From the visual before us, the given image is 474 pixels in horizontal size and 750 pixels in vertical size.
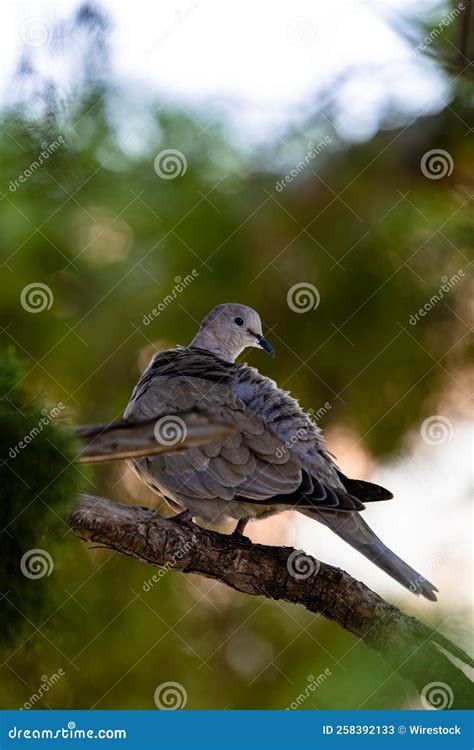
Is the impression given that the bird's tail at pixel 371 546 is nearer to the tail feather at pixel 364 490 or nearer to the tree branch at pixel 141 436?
the tail feather at pixel 364 490

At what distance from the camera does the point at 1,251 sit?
9.98 ft

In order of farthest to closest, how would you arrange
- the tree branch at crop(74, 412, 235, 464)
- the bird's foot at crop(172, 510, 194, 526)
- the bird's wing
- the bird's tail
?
the bird's foot at crop(172, 510, 194, 526) → the bird's wing → the bird's tail → the tree branch at crop(74, 412, 235, 464)

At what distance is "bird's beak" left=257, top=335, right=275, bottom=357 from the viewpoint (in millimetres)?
→ 3143

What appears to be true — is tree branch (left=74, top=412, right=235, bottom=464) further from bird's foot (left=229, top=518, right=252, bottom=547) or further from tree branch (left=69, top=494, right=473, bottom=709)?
bird's foot (left=229, top=518, right=252, bottom=547)

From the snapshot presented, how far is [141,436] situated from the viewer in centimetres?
145

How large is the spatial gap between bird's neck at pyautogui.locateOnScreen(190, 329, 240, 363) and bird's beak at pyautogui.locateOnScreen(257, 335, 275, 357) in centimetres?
14

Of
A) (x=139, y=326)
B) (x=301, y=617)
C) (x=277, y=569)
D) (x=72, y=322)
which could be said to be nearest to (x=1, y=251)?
(x=72, y=322)

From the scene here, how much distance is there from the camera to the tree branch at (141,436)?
141 cm

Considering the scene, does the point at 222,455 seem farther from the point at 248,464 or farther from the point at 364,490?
the point at 364,490

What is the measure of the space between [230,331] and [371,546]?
101 cm

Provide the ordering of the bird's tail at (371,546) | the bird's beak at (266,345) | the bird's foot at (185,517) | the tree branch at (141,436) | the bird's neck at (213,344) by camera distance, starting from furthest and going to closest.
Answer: the bird's neck at (213,344) < the bird's beak at (266,345) < the bird's foot at (185,517) < the bird's tail at (371,546) < the tree branch at (141,436)

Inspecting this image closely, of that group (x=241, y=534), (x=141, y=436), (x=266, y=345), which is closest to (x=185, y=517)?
(x=241, y=534)

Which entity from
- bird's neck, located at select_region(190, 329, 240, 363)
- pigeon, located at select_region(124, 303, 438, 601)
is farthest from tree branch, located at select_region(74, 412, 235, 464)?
bird's neck, located at select_region(190, 329, 240, 363)

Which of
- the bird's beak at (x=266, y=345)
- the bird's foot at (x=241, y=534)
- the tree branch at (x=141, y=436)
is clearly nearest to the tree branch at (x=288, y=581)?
the bird's foot at (x=241, y=534)
